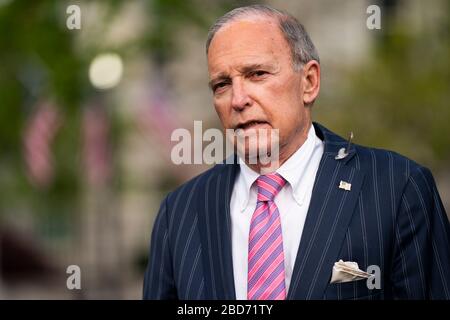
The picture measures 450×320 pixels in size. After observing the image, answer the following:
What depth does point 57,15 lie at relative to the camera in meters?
16.0

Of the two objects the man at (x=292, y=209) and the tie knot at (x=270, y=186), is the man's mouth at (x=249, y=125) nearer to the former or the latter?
the man at (x=292, y=209)

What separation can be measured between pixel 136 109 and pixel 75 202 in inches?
147

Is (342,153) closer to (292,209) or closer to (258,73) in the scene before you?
(292,209)

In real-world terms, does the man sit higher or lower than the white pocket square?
higher

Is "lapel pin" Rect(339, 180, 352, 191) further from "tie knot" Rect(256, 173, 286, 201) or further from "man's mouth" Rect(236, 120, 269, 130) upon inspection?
"man's mouth" Rect(236, 120, 269, 130)

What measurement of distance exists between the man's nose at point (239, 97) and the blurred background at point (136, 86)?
10814 mm

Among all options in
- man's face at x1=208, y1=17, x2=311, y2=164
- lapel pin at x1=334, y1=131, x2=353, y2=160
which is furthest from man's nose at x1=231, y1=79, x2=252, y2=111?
lapel pin at x1=334, y1=131, x2=353, y2=160

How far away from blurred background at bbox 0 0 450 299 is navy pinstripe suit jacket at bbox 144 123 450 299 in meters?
10.7

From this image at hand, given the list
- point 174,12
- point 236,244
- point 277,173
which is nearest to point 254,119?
point 277,173

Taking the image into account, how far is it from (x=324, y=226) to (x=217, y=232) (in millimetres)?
489

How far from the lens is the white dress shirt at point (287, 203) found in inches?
151

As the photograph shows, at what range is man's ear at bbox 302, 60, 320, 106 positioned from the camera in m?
4.06
